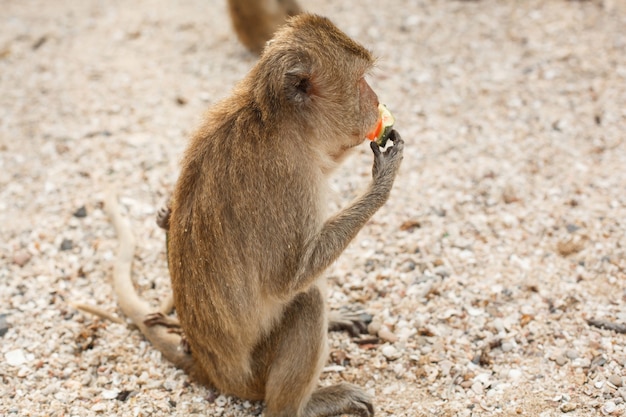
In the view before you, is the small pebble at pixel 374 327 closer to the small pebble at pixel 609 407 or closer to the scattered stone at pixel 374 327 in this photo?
the scattered stone at pixel 374 327

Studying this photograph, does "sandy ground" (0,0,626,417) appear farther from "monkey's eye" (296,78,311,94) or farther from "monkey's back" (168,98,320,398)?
"monkey's eye" (296,78,311,94)

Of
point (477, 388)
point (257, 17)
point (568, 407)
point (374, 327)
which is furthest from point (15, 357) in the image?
point (257, 17)

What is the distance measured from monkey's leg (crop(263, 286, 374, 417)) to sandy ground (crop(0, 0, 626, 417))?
39 centimetres

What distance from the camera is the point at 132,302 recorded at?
4496 millimetres

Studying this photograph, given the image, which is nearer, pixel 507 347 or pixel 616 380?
pixel 616 380

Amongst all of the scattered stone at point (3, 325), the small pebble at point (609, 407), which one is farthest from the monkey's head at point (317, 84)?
the scattered stone at point (3, 325)

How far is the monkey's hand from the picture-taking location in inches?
145

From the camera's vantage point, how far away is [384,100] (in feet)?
22.2

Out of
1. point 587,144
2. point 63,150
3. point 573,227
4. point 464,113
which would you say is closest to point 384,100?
point 464,113

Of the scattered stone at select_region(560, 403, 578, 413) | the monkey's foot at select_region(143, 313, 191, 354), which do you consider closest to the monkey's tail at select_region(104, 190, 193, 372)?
the monkey's foot at select_region(143, 313, 191, 354)

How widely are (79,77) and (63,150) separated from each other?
137 cm

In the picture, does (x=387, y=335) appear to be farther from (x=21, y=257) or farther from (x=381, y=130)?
(x=21, y=257)

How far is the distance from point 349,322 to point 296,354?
886 mm

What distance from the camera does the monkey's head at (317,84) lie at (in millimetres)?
3432
